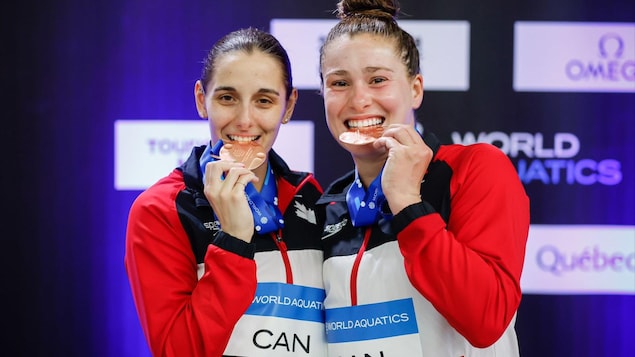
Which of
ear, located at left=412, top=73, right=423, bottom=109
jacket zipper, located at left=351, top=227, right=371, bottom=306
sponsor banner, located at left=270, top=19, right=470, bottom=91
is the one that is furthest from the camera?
sponsor banner, located at left=270, top=19, right=470, bottom=91

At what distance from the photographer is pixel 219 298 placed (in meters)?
1.65

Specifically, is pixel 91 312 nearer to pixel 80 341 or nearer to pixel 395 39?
pixel 80 341

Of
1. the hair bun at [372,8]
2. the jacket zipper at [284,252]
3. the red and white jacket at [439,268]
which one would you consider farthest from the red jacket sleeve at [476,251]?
the hair bun at [372,8]

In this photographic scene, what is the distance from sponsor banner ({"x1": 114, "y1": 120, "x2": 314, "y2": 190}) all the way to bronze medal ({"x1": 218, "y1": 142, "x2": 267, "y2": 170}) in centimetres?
164

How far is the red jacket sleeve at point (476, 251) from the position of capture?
5.02 ft

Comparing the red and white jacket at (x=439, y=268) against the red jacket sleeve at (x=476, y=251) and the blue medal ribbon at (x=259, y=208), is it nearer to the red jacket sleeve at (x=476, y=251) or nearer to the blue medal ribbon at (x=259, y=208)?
the red jacket sleeve at (x=476, y=251)

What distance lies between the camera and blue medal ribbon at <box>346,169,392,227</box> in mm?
1828

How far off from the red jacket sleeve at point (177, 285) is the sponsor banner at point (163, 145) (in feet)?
5.70

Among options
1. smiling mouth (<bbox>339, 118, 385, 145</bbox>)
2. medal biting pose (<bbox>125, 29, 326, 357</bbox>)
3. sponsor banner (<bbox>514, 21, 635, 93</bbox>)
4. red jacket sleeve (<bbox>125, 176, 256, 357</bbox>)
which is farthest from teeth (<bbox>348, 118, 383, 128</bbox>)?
sponsor banner (<bbox>514, 21, 635, 93</bbox>)

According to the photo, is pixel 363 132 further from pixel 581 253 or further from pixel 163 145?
pixel 581 253

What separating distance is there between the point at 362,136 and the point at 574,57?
2.13 metres

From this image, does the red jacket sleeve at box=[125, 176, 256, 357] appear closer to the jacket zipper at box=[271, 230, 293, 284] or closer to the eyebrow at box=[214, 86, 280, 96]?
the jacket zipper at box=[271, 230, 293, 284]

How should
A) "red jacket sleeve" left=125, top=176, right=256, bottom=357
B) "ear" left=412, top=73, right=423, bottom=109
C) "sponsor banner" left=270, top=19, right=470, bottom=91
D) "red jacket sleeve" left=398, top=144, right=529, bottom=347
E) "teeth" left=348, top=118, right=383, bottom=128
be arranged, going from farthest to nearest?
"sponsor banner" left=270, top=19, right=470, bottom=91
"ear" left=412, top=73, right=423, bottom=109
"teeth" left=348, top=118, right=383, bottom=128
"red jacket sleeve" left=125, top=176, right=256, bottom=357
"red jacket sleeve" left=398, top=144, right=529, bottom=347

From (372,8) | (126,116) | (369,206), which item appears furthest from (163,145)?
(369,206)
